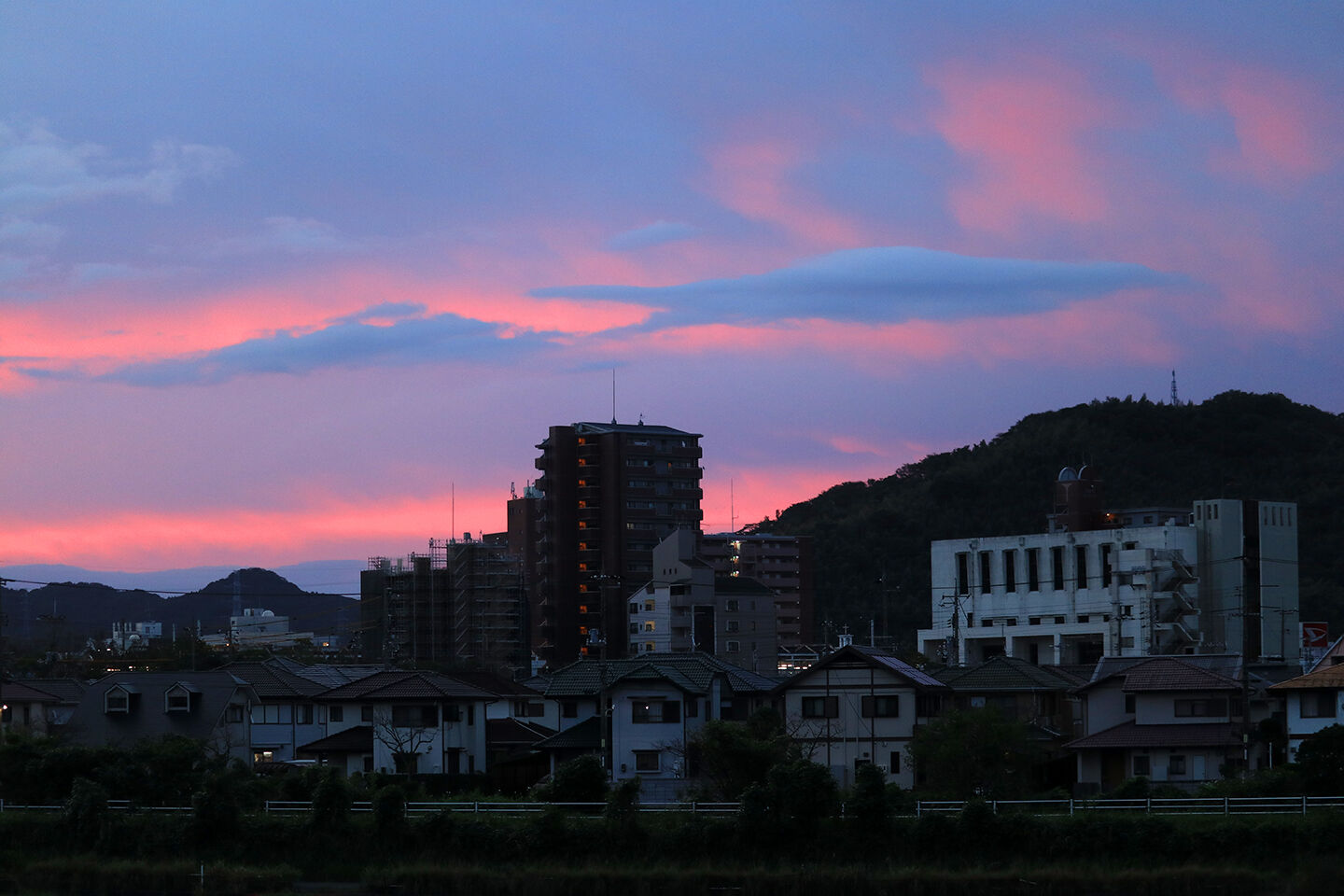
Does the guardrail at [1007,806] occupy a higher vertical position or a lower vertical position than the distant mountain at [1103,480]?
lower

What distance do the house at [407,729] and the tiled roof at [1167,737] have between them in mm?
21535

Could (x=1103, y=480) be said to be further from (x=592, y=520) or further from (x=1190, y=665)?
(x=1190, y=665)

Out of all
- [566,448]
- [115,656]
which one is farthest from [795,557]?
[115,656]

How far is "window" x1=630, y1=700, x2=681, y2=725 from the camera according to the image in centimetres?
5219

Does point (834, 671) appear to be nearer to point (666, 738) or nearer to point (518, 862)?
point (666, 738)

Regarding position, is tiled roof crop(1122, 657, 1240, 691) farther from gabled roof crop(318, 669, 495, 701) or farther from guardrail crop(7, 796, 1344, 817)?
gabled roof crop(318, 669, 495, 701)

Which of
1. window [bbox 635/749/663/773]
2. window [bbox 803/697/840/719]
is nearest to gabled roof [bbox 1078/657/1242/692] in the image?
window [bbox 803/697/840/719]

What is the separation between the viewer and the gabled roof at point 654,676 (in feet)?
171

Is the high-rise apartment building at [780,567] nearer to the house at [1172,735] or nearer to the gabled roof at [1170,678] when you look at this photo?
the gabled roof at [1170,678]

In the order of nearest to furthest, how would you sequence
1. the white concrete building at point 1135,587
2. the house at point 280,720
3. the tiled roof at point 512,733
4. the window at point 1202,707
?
the window at point 1202,707, the house at point 280,720, the tiled roof at point 512,733, the white concrete building at point 1135,587

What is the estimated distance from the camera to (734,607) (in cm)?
10700

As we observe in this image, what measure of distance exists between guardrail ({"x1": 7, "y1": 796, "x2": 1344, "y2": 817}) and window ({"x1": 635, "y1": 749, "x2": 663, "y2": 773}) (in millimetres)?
9845

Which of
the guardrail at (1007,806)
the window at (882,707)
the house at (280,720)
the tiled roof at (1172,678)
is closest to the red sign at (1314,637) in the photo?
the tiled roof at (1172,678)

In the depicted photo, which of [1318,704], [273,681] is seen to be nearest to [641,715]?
[273,681]
